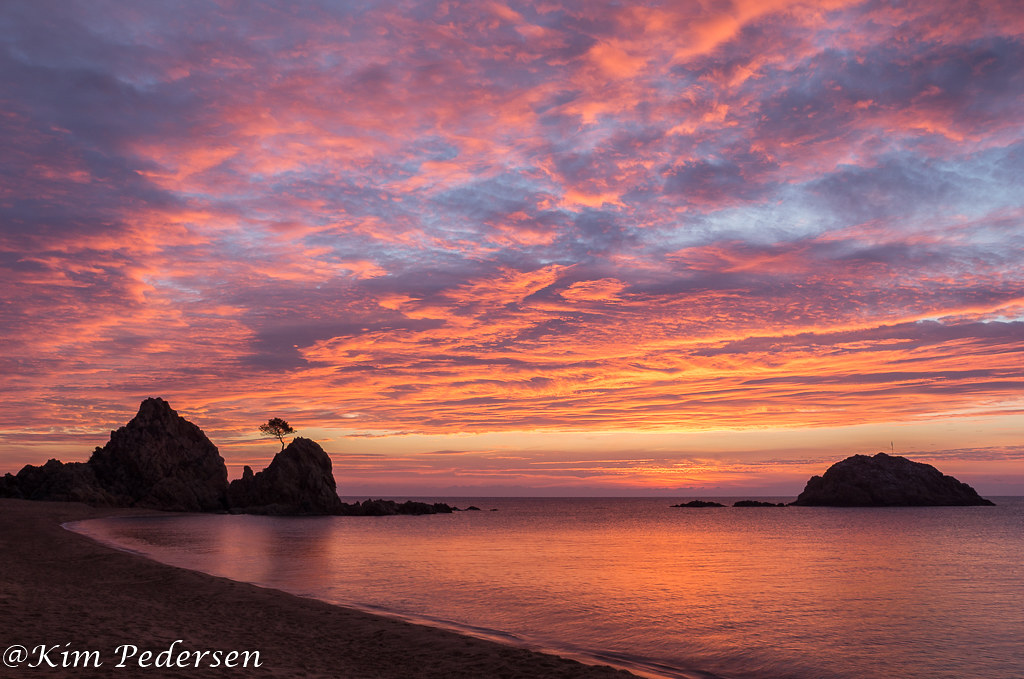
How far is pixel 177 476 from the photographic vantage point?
5650 inches

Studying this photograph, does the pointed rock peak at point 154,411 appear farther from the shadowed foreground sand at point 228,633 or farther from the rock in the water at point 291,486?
the shadowed foreground sand at point 228,633

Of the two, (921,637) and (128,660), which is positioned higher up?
→ (128,660)

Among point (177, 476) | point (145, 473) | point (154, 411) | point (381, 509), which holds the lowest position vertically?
point (381, 509)

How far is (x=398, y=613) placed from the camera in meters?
27.0

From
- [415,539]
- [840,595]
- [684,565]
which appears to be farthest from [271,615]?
[415,539]

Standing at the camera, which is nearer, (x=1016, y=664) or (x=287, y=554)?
(x=1016, y=664)

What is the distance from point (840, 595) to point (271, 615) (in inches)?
1194

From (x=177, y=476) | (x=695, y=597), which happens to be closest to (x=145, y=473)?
(x=177, y=476)

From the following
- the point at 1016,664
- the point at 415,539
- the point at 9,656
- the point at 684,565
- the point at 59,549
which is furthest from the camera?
the point at 415,539

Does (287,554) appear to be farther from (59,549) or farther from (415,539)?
(415,539)

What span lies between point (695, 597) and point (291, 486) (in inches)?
4937

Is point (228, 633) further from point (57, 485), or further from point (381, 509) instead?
point (381, 509)

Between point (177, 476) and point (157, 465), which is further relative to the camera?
point (177, 476)

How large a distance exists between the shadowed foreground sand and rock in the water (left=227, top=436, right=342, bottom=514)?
118123mm
